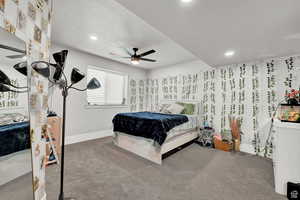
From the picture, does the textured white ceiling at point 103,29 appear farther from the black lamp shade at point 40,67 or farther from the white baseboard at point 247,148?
the white baseboard at point 247,148

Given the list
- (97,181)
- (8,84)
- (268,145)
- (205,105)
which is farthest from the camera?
(205,105)

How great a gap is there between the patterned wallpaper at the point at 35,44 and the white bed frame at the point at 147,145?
1.73 m

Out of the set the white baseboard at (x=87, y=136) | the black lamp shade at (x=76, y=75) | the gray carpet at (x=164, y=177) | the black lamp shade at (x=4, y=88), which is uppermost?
the black lamp shade at (x=76, y=75)

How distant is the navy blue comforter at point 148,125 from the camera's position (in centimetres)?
249

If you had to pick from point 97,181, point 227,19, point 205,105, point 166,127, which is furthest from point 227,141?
point 97,181

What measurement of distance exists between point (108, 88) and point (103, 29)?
97.6 inches

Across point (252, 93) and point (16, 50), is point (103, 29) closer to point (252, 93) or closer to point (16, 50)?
point (16, 50)

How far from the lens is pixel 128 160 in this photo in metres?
2.57

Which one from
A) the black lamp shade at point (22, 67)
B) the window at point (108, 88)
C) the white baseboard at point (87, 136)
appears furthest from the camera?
the window at point (108, 88)

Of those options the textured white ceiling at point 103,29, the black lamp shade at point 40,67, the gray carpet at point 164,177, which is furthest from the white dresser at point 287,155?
the black lamp shade at point 40,67

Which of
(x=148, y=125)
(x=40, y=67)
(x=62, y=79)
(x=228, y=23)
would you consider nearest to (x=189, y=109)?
(x=148, y=125)

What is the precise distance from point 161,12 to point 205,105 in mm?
3154

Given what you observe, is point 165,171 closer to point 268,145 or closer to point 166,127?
point 166,127

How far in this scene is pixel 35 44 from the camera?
3.69ft
